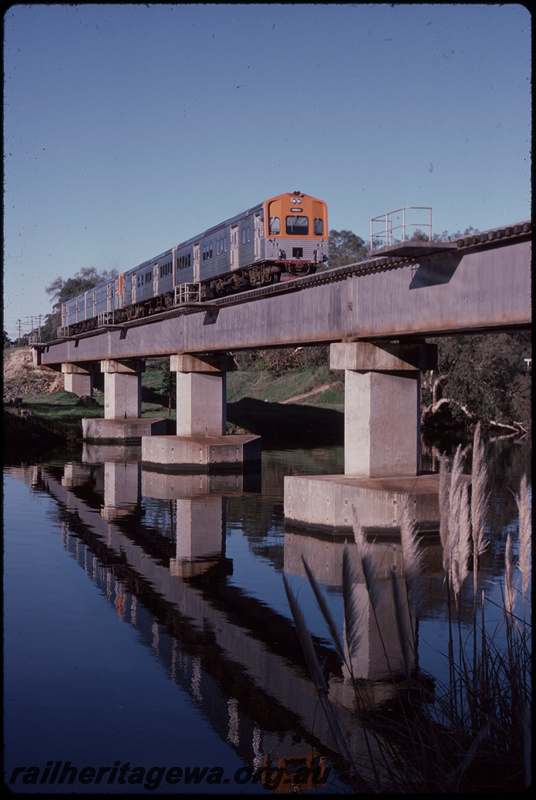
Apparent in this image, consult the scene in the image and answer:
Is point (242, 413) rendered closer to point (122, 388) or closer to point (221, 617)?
point (122, 388)

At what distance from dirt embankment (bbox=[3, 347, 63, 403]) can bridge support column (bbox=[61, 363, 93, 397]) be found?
3541 mm

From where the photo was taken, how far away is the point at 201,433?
122 ft

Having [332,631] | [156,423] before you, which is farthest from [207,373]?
[332,631]

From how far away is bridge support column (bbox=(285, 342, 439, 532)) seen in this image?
21.0 m

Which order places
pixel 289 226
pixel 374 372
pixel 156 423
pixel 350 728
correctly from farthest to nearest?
pixel 156 423 < pixel 289 226 < pixel 374 372 < pixel 350 728

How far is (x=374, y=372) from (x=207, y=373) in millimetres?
16757

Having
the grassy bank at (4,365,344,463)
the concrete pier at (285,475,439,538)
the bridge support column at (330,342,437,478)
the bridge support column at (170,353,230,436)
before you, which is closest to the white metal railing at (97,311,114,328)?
the grassy bank at (4,365,344,463)

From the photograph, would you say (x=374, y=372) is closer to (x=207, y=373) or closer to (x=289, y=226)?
(x=289, y=226)

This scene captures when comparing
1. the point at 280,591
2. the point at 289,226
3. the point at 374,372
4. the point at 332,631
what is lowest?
the point at 280,591

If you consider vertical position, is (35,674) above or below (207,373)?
below

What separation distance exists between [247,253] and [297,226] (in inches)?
85.8

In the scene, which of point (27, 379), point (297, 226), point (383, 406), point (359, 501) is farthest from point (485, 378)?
point (27, 379)

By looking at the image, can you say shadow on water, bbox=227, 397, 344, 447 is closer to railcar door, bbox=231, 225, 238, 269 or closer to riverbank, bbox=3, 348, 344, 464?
riverbank, bbox=3, 348, 344, 464

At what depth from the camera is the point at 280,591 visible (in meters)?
15.8
